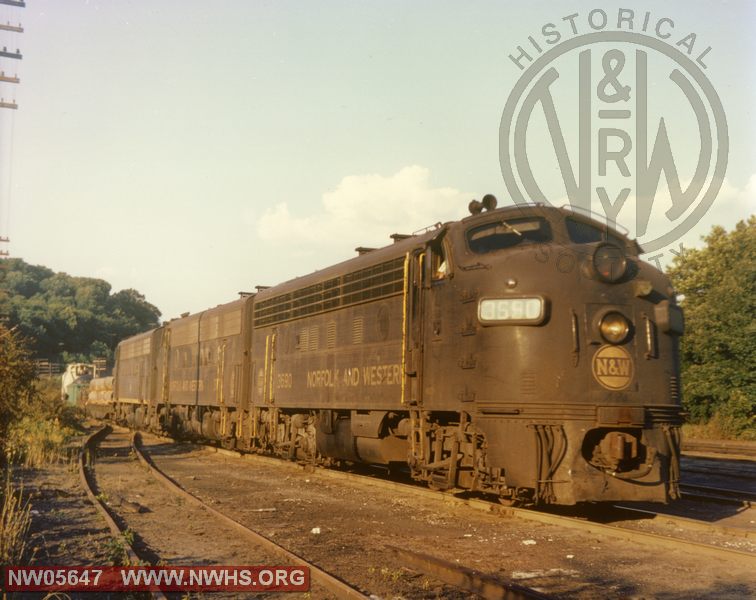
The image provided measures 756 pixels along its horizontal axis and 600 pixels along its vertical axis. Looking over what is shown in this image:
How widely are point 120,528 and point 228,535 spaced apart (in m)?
1.51

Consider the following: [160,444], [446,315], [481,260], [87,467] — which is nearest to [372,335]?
[446,315]

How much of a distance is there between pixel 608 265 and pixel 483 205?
2412mm

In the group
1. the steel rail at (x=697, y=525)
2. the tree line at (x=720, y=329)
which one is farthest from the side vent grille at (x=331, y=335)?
the tree line at (x=720, y=329)

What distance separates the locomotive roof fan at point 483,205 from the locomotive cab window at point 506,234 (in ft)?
1.80

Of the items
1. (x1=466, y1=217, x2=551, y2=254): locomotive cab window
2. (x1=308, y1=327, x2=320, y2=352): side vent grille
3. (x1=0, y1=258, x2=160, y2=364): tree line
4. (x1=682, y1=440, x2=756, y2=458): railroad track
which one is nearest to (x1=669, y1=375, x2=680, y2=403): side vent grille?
(x1=466, y1=217, x2=551, y2=254): locomotive cab window

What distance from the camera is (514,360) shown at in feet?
30.5

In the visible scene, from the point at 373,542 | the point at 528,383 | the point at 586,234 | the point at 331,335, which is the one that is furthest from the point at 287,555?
the point at 331,335

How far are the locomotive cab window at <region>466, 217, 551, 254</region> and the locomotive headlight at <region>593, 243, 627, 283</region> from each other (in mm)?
897

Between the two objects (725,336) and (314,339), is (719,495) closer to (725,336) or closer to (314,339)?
(314,339)

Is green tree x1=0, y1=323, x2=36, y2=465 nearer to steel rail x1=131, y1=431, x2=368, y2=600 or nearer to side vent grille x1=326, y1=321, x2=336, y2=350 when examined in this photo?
steel rail x1=131, y1=431, x2=368, y2=600

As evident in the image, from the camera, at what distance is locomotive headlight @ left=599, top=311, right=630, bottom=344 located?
29.9ft

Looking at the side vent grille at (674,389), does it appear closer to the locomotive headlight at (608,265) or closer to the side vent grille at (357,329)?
the locomotive headlight at (608,265)

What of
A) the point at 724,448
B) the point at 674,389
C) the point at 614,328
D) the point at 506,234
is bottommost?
the point at 724,448

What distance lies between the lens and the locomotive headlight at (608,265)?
9242mm
